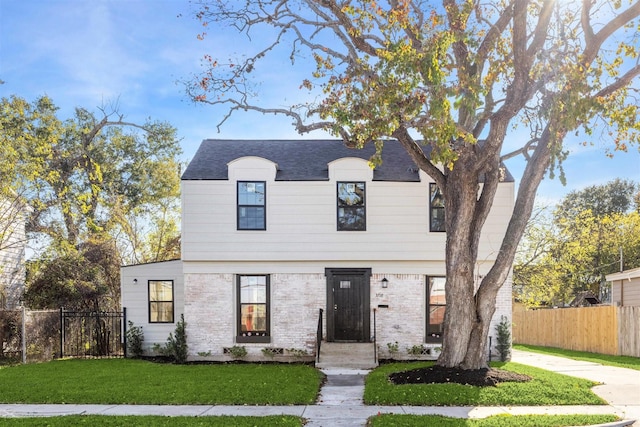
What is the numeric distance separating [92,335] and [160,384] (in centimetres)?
780

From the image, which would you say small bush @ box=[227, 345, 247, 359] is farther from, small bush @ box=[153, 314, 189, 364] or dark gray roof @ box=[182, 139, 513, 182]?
dark gray roof @ box=[182, 139, 513, 182]

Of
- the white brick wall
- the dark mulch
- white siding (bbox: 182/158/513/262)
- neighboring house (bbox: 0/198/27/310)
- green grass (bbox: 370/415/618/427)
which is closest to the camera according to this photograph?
green grass (bbox: 370/415/618/427)

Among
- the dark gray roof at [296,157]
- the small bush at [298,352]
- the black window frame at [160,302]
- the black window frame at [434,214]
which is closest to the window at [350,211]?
the dark gray roof at [296,157]

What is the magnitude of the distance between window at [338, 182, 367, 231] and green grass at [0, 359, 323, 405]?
13.8ft

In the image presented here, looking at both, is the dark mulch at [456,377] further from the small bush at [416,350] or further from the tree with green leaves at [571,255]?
the tree with green leaves at [571,255]

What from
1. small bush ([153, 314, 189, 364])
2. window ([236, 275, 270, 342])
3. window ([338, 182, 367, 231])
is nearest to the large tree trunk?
window ([338, 182, 367, 231])

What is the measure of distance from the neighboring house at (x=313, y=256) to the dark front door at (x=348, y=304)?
0.09 ft

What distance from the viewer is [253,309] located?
596 inches

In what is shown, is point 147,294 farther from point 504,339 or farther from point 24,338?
point 504,339

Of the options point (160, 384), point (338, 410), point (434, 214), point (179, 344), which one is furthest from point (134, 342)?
point (434, 214)

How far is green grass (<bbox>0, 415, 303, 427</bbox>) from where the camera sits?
297 inches

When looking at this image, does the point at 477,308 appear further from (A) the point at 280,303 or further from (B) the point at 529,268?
(B) the point at 529,268

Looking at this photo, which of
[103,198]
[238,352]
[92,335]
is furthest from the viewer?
[103,198]

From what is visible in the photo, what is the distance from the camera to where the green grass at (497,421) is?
294 inches
